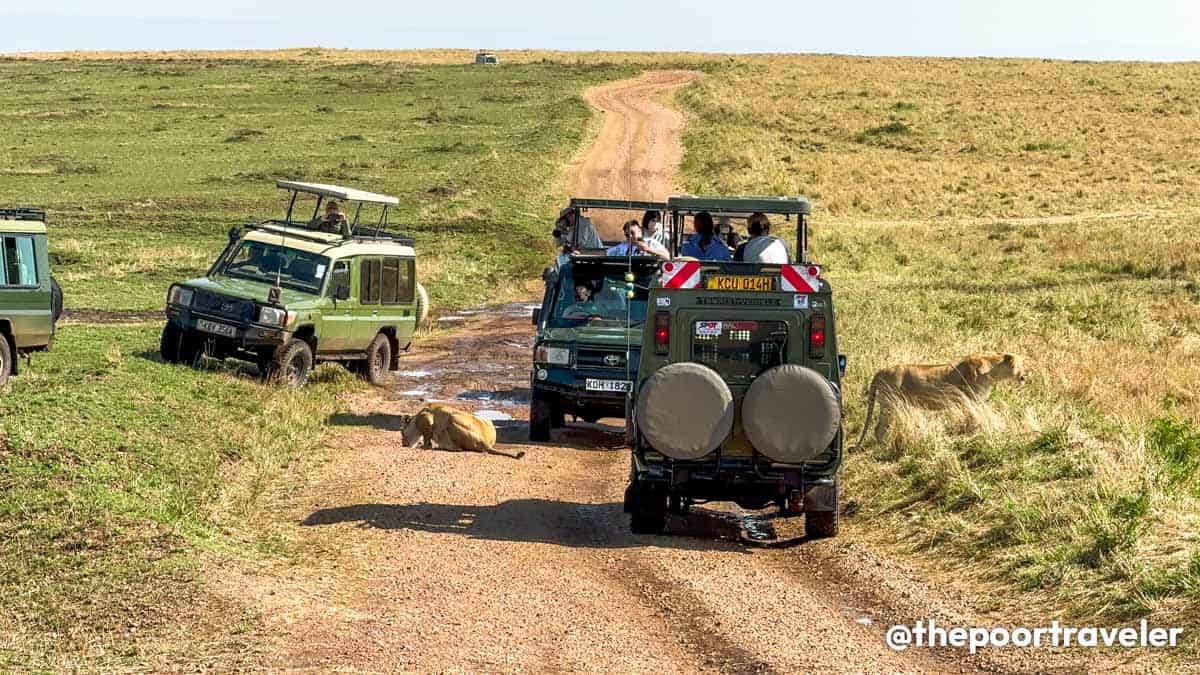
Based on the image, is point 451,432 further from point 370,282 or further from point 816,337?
point 370,282

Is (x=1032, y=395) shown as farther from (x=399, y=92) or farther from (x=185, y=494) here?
(x=399, y=92)

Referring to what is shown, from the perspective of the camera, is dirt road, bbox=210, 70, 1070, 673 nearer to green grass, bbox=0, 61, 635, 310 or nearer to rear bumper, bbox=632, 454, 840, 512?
rear bumper, bbox=632, 454, 840, 512

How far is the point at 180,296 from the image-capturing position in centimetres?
→ 1819

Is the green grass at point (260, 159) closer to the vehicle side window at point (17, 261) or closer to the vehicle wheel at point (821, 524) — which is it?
the vehicle side window at point (17, 261)

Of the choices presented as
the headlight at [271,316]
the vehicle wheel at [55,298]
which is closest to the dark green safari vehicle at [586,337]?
the headlight at [271,316]

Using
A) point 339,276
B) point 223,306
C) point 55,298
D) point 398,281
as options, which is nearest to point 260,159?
point 398,281

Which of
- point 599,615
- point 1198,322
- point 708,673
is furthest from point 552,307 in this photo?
point 1198,322

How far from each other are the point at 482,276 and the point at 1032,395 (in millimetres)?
18163

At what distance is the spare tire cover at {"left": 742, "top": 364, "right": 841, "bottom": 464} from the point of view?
10.6m

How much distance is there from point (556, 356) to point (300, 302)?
3.99 metres

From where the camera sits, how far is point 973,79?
89.6m

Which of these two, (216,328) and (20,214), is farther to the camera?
(216,328)

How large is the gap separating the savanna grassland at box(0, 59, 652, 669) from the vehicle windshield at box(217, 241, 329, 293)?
49.0 inches

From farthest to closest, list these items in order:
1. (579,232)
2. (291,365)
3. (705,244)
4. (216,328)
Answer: (579,232)
(291,365)
(216,328)
(705,244)
